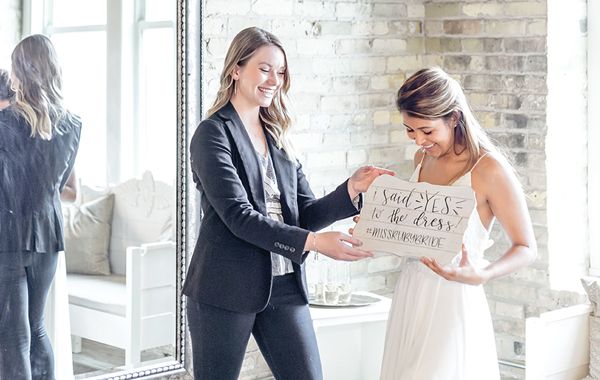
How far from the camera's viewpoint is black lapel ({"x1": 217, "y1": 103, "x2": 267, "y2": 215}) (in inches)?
112

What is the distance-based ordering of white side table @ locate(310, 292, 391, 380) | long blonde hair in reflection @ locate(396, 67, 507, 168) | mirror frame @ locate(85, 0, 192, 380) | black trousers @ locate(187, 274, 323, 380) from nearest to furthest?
long blonde hair in reflection @ locate(396, 67, 507, 168) → black trousers @ locate(187, 274, 323, 380) → mirror frame @ locate(85, 0, 192, 380) → white side table @ locate(310, 292, 391, 380)

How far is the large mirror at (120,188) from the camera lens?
3287 mm

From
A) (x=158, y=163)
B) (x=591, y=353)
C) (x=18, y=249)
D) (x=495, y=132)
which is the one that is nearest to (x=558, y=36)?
(x=495, y=132)

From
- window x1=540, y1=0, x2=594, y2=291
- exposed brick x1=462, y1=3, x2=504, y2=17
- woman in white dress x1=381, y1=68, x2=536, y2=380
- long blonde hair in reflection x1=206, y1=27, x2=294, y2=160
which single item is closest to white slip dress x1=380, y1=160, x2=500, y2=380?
woman in white dress x1=381, y1=68, x2=536, y2=380

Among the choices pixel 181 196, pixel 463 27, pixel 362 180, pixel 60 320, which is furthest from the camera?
pixel 463 27

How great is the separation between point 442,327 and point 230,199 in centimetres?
67

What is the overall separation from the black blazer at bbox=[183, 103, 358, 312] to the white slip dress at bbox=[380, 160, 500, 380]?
311 mm

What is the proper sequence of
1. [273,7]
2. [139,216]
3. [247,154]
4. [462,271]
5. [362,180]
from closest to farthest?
[462,271]
[247,154]
[362,180]
[139,216]
[273,7]

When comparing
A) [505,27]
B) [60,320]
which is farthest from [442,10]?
[60,320]

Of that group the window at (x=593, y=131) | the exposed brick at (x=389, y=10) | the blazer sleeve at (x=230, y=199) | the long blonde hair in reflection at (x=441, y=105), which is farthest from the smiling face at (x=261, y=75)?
the window at (x=593, y=131)

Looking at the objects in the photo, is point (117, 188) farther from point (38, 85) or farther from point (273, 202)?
point (273, 202)

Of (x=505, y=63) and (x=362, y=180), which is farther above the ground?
(x=505, y=63)

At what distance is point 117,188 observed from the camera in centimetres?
342

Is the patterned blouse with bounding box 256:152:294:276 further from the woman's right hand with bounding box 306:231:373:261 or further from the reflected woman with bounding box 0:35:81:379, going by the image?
the reflected woman with bounding box 0:35:81:379
